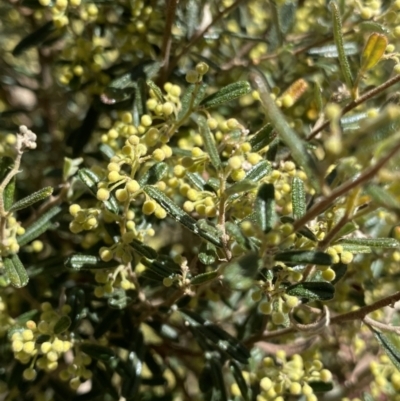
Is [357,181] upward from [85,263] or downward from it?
upward

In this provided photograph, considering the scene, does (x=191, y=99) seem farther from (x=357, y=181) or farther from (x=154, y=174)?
(x=357, y=181)

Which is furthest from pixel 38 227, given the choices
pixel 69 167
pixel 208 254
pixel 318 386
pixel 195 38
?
pixel 318 386

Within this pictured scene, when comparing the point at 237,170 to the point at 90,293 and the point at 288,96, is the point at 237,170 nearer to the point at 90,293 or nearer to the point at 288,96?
the point at 288,96

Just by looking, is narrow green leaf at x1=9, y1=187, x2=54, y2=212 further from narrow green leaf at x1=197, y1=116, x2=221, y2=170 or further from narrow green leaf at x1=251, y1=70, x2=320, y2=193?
narrow green leaf at x1=251, y1=70, x2=320, y2=193

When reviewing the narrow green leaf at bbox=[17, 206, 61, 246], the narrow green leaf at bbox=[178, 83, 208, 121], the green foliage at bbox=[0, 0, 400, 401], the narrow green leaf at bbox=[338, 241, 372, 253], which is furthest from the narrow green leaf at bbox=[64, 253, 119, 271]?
the narrow green leaf at bbox=[338, 241, 372, 253]

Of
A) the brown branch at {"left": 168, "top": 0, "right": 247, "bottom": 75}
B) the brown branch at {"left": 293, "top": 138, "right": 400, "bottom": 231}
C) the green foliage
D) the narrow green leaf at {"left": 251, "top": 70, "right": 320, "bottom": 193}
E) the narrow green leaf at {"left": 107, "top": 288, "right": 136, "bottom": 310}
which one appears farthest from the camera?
the brown branch at {"left": 168, "top": 0, "right": 247, "bottom": 75}
